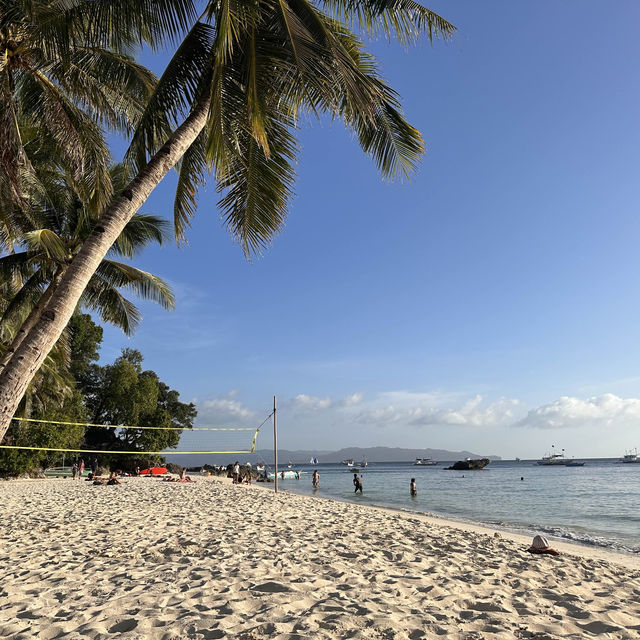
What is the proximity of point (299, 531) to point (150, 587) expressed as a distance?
3.65 meters

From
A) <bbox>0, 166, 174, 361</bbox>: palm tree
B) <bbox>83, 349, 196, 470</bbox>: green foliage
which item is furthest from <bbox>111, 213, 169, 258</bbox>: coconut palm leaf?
<bbox>83, 349, 196, 470</bbox>: green foliage

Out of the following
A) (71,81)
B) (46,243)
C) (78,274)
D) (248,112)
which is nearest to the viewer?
(78,274)

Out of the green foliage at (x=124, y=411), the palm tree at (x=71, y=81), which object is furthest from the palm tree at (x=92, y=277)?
the green foliage at (x=124, y=411)

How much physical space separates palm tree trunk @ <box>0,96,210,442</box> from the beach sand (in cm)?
160

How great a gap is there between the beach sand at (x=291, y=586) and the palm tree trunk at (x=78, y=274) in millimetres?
1596

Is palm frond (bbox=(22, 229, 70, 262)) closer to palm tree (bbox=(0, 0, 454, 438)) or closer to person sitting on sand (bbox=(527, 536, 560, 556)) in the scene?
palm tree (bbox=(0, 0, 454, 438))

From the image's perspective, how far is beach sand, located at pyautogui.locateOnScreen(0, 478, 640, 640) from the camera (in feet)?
10.6

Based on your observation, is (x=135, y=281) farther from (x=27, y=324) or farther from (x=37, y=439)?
(x=37, y=439)

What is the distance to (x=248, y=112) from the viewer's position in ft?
18.9

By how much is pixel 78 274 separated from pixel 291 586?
340cm

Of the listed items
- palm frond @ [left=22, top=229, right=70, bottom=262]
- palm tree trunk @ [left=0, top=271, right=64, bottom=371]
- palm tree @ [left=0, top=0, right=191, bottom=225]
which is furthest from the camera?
palm frond @ [left=22, top=229, right=70, bottom=262]

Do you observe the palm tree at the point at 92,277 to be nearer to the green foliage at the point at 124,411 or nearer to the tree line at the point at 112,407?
the tree line at the point at 112,407

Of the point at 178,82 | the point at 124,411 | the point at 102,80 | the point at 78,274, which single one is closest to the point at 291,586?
the point at 78,274

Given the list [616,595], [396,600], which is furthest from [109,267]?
[616,595]
